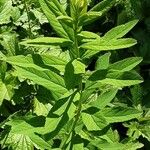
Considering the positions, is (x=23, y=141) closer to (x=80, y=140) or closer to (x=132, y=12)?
(x=80, y=140)

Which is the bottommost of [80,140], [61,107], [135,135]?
[135,135]

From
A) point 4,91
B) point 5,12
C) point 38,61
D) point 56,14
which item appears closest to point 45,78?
point 38,61

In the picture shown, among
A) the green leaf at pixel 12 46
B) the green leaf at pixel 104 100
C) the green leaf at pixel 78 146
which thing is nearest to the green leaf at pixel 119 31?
the green leaf at pixel 104 100

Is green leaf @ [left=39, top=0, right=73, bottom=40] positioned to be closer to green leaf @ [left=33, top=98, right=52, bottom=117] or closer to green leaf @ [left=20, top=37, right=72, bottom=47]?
green leaf @ [left=20, top=37, right=72, bottom=47]

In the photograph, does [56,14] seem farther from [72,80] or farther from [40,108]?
[40,108]

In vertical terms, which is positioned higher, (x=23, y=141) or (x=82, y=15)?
(x=82, y=15)

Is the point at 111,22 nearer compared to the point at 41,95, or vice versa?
the point at 41,95

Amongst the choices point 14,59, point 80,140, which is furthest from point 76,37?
point 80,140
